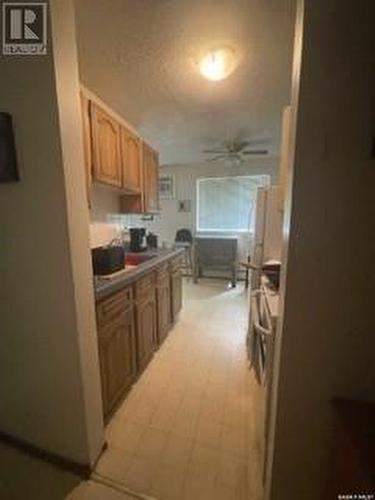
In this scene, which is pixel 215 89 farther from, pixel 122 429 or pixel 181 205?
pixel 181 205

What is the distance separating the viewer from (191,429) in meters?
1.68

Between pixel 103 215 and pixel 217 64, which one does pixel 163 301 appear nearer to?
pixel 103 215

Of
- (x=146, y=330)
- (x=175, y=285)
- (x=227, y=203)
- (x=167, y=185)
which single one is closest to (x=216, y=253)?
(x=227, y=203)

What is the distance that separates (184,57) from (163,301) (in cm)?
209

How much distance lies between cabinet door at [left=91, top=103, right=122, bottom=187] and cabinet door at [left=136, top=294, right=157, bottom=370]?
107 cm

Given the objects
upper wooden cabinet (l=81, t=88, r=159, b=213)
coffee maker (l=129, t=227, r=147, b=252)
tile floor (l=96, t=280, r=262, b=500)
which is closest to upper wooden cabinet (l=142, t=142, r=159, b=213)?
upper wooden cabinet (l=81, t=88, r=159, b=213)

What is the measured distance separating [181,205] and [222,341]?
11.6 ft

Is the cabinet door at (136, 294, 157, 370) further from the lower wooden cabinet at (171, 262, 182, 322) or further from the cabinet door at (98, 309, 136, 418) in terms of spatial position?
the lower wooden cabinet at (171, 262, 182, 322)

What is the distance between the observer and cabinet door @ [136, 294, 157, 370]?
2100mm

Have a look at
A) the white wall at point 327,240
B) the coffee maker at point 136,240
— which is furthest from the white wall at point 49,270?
the coffee maker at point 136,240

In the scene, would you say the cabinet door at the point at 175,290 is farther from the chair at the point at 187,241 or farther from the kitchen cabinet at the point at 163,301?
the chair at the point at 187,241

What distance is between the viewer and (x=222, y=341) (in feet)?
9.35

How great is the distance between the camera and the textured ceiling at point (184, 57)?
Answer: 4.73 feet

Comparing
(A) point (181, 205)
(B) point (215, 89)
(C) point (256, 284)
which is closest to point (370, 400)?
(C) point (256, 284)
